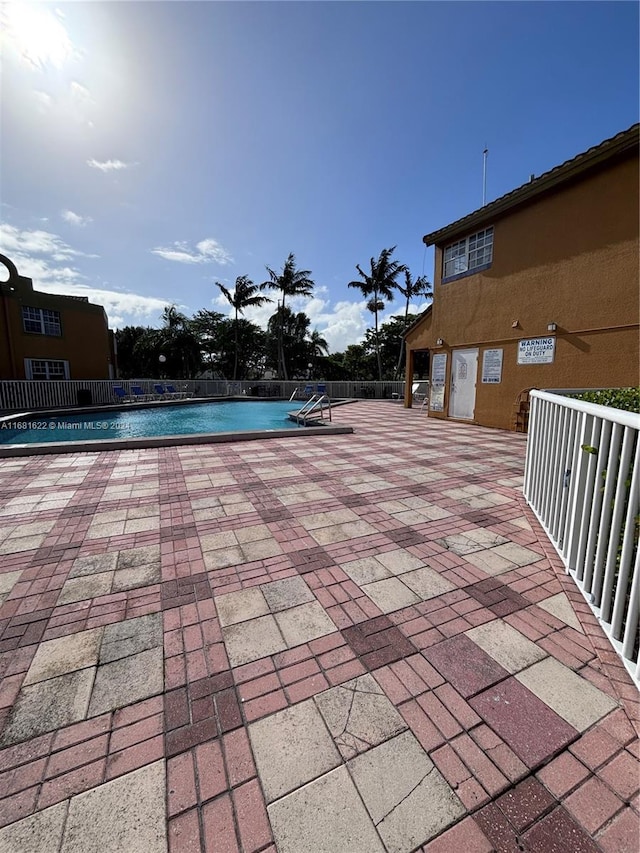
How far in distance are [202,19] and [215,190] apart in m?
5.53

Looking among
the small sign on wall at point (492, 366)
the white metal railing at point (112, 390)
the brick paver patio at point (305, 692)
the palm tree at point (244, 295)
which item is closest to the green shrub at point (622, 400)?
the brick paver patio at point (305, 692)

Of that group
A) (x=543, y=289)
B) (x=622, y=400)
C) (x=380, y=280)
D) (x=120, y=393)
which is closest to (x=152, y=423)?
(x=120, y=393)

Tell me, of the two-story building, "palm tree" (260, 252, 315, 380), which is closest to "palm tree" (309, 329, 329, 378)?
"palm tree" (260, 252, 315, 380)

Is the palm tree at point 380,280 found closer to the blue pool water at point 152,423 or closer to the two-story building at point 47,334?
the blue pool water at point 152,423

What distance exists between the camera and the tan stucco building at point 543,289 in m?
7.46

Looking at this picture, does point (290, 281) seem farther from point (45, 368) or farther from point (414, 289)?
point (45, 368)

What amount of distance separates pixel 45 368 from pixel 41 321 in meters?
2.46

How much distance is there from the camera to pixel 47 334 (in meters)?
18.3

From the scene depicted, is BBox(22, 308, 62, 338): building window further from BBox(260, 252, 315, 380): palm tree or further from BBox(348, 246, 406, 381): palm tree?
BBox(348, 246, 406, 381): palm tree

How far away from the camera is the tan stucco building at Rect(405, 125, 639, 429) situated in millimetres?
7457

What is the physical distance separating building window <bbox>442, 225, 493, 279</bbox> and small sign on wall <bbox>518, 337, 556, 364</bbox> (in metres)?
2.75

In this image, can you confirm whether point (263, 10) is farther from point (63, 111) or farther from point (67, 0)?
point (63, 111)

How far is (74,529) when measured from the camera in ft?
11.1

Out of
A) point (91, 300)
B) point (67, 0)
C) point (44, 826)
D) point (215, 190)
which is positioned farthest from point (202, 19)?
point (91, 300)
